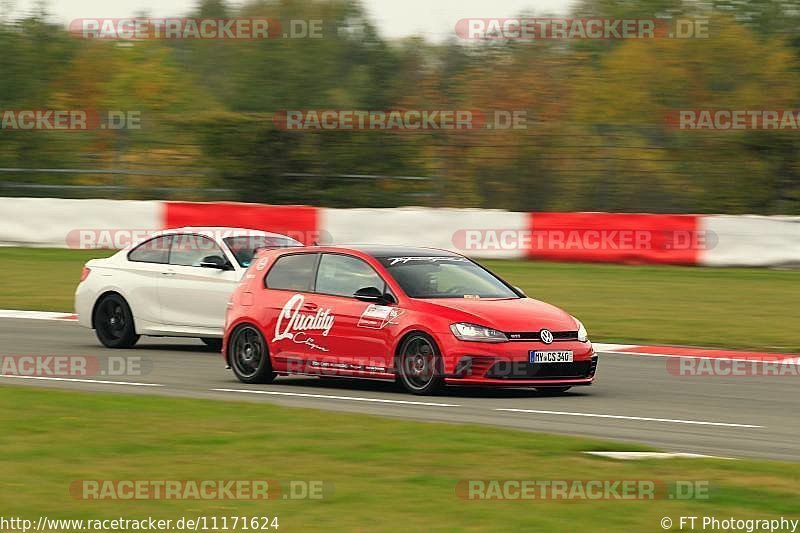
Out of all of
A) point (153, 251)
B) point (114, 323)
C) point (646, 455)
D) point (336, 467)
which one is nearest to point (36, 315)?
point (114, 323)

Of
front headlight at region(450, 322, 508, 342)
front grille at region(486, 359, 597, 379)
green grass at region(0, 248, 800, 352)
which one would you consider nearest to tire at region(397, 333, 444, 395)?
front headlight at region(450, 322, 508, 342)

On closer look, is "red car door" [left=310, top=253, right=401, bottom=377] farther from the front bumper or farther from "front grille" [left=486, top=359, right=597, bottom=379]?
"front grille" [left=486, top=359, right=597, bottom=379]

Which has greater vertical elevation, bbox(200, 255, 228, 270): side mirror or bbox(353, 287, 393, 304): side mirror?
bbox(200, 255, 228, 270): side mirror

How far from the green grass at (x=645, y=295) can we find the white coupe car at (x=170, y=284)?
15.6 ft

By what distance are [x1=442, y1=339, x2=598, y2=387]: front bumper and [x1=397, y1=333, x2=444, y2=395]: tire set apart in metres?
0.12

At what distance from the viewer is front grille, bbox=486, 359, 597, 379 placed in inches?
483

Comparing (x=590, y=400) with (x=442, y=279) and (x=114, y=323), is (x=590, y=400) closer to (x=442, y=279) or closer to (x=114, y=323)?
(x=442, y=279)

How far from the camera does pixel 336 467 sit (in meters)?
8.55

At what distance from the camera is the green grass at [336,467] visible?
721cm

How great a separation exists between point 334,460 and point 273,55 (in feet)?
125

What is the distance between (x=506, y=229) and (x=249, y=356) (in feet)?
48.0

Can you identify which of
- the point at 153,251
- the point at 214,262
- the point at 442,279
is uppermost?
the point at 153,251

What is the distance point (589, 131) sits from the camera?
97.0 ft

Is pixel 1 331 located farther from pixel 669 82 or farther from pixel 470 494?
pixel 669 82
